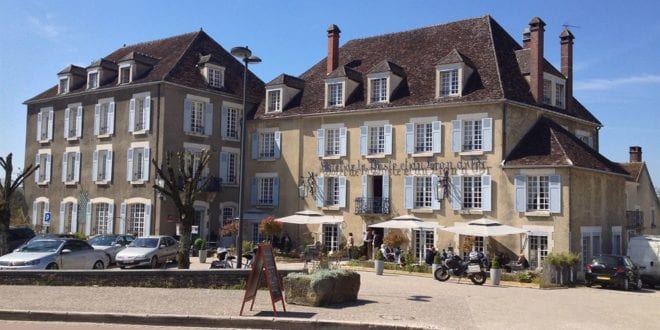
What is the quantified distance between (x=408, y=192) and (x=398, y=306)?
612 inches

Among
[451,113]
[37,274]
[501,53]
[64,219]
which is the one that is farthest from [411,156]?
[64,219]

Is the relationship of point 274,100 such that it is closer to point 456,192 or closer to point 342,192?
point 342,192

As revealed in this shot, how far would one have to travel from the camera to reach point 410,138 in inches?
1184

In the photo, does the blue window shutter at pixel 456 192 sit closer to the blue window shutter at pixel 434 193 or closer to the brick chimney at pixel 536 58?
the blue window shutter at pixel 434 193

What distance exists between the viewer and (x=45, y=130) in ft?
128

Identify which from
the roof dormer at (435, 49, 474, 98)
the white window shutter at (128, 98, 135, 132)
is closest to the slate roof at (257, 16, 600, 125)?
the roof dormer at (435, 49, 474, 98)

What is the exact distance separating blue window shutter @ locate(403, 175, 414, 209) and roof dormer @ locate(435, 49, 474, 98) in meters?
4.07

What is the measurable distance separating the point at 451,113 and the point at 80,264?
54.7 feet

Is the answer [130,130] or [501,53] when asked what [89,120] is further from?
[501,53]

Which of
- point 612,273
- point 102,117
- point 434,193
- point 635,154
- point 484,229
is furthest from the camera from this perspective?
point 635,154

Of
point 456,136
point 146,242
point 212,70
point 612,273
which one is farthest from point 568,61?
point 146,242

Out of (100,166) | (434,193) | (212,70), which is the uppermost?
(212,70)

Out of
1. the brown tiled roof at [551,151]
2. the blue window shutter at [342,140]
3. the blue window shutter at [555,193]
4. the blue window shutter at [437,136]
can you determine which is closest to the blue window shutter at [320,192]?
the blue window shutter at [342,140]

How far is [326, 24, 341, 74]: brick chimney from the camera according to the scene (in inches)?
1389
